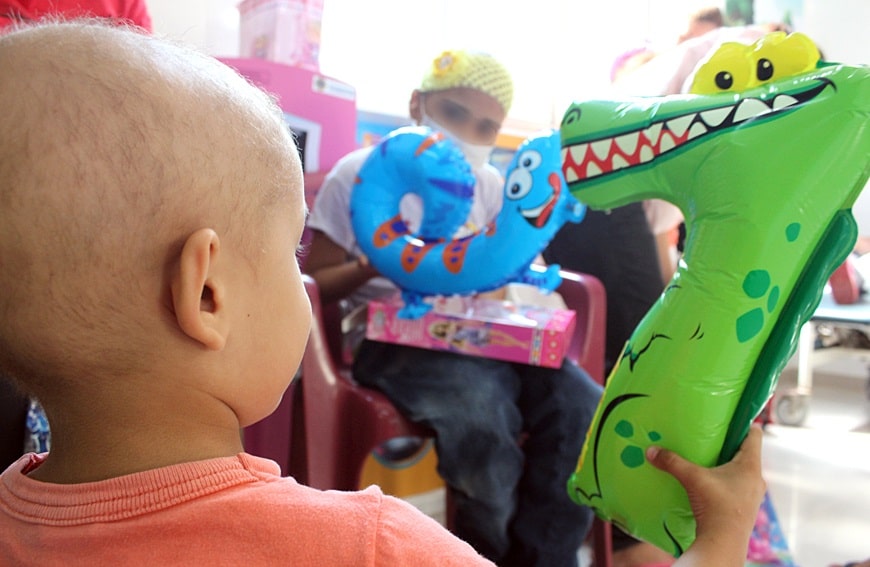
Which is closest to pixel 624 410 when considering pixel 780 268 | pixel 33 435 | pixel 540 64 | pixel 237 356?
pixel 780 268

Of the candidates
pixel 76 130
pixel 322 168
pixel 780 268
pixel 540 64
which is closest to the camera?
pixel 76 130

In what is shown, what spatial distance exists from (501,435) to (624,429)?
0.41 m

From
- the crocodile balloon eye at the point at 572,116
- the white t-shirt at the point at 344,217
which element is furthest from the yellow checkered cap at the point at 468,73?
the crocodile balloon eye at the point at 572,116

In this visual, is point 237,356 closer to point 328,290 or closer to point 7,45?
point 7,45

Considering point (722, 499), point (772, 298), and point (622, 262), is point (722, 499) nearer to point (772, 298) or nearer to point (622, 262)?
point (772, 298)

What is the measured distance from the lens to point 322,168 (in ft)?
5.40

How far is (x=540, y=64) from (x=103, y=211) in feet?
9.50

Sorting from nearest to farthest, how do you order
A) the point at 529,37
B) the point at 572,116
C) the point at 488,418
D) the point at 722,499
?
the point at 722,499 < the point at 572,116 < the point at 488,418 < the point at 529,37

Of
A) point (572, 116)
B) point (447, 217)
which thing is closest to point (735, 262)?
point (572, 116)

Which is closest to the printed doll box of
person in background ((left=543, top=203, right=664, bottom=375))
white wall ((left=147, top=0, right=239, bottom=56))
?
person in background ((left=543, top=203, right=664, bottom=375))

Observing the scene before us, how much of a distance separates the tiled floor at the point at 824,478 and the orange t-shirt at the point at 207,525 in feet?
4.14

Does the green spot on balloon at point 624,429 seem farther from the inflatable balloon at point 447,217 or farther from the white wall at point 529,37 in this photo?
the white wall at point 529,37

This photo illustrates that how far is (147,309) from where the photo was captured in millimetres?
420

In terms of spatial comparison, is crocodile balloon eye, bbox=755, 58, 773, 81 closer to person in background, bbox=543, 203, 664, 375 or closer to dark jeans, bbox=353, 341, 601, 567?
dark jeans, bbox=353, 341, 601, 567
